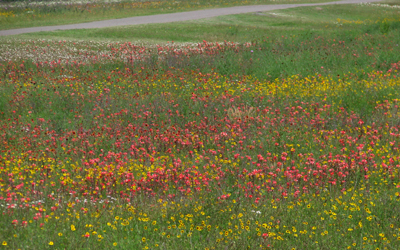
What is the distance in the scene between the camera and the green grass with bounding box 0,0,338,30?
28.0 m

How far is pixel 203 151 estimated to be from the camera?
6969 millimetres

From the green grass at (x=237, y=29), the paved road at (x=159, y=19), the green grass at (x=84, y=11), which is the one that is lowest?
the green grass at (x=237, y=29)

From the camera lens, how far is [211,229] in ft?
15.3

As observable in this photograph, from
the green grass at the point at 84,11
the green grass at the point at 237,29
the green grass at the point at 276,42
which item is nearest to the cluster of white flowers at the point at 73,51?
the green grass at the point at 276,42

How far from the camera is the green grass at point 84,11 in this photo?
2802 centimetres

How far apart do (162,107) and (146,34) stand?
13592 mm

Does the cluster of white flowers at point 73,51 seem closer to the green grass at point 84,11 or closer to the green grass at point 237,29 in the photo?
the green grass at point 237,29

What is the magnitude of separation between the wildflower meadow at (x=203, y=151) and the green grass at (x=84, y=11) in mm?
13634

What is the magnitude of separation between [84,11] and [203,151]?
29354 millimetres

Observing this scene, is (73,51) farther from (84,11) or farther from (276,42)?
(84,11)

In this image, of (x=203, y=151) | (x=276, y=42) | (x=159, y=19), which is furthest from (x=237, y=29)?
(x=203, y=151)

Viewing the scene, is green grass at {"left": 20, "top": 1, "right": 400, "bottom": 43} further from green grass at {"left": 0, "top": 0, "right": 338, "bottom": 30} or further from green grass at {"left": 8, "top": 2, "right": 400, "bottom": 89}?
green grass at {"left": 0, "top": 0, "right": 338, "bottom": 30}

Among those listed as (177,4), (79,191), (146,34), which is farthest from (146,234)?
(177,4)

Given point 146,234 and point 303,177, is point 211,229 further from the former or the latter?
point 303,177
